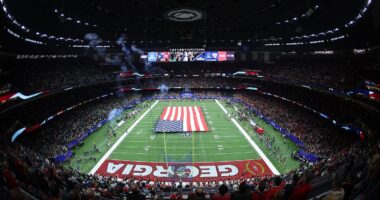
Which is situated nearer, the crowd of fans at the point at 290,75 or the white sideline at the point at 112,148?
the white sideline at the point at 112,148

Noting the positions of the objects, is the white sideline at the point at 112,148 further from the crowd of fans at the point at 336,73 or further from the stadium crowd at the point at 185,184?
the crowd of fans at the point at 336,73

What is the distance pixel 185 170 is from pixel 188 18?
1998cm

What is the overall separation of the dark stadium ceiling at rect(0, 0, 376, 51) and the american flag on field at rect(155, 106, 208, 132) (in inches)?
539

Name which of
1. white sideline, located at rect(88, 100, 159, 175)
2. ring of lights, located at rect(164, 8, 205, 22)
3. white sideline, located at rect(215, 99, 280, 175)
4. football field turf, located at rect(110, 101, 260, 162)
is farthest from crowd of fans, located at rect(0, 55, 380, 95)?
ring of lights, located at rect(164, 8, 205, 22)

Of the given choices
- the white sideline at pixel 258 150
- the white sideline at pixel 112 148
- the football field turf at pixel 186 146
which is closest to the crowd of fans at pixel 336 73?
the white sideline at pixel 258 150

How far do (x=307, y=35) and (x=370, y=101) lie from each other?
20.7m

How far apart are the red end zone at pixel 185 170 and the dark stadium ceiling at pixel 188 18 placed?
14806 millimetres

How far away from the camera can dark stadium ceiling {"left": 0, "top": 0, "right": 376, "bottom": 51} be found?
2422cm

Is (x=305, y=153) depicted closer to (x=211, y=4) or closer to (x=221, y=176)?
(x=221, y=176)

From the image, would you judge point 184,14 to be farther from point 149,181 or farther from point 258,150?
point 149,181

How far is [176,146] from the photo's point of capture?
30.5m

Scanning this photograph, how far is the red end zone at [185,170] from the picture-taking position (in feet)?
75.8

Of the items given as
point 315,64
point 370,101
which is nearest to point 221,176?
point 370,101

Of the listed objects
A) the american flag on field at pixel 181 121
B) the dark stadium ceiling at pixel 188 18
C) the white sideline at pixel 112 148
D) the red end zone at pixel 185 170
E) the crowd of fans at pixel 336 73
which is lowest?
the red end zone at pixel 185 170
